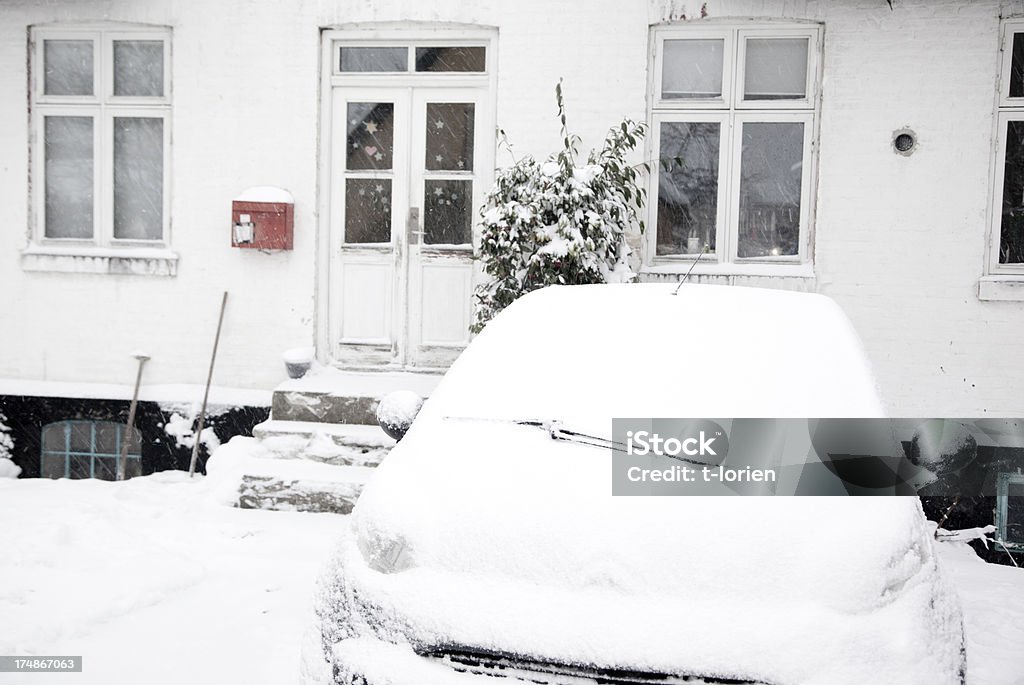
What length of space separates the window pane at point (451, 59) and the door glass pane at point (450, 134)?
0.28m

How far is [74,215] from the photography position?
7.47 metres

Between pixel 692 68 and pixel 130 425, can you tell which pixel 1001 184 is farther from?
pixel 130 425

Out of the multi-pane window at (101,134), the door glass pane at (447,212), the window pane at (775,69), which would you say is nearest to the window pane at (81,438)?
the multi-pane window at (101,134)

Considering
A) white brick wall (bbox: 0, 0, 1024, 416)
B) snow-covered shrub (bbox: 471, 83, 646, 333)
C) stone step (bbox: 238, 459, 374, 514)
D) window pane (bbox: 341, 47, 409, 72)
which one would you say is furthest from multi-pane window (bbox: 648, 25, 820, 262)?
stone step (bbox: 238, 459, 374, 514)

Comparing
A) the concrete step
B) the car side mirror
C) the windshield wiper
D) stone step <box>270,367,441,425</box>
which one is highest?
the windshield wiper

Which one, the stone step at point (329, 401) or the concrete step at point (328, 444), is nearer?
the concrete step at point (328, 444)

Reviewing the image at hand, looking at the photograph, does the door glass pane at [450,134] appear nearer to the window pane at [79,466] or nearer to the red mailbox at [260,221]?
the red mailbox at [260,221]

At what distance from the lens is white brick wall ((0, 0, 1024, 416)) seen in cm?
638

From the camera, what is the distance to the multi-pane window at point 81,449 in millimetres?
7195

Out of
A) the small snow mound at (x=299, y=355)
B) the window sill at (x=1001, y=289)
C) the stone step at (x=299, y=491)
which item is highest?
the window sill at (x=1001, y=289)

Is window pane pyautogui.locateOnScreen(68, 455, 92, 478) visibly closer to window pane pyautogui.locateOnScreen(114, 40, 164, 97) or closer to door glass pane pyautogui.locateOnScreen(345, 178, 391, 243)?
door glass pane pyautogui.locateOnScreen(345, 178, 391, 243)

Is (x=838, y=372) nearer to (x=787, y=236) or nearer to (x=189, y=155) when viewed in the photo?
(x=787, y=236)

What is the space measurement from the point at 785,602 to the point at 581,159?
497 centimetres

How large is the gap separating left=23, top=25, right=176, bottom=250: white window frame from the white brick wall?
111mm
